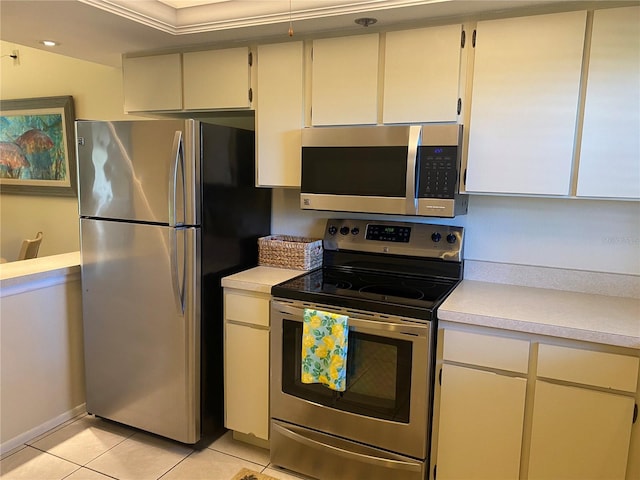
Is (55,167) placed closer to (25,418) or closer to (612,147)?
(25,418)

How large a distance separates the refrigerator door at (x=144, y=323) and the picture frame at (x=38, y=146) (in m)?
1.92

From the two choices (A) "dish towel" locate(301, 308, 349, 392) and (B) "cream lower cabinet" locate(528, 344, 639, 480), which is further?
(A) "dish towel" locate(301, 308, 349, 392)

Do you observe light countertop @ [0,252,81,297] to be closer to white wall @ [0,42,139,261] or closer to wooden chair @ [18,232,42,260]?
wooden chair @ [18,232,42,260]

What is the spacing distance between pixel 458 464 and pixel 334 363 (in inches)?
25.6

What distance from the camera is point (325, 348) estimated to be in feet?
6.59

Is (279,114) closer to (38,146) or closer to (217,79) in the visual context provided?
(217,79)

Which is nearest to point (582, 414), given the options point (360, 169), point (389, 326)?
point (389, 326)

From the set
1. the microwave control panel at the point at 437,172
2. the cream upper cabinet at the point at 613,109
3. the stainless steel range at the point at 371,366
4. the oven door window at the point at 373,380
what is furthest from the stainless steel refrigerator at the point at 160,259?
the cream upper cabinet at the point at 613,109

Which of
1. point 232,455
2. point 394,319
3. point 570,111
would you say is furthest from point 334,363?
point 570,111

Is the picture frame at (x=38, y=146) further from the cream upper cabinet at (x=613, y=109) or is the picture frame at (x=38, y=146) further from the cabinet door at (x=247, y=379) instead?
the cream upper cabinet at (x=613, y=109)

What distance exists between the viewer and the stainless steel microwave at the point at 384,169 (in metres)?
2.04

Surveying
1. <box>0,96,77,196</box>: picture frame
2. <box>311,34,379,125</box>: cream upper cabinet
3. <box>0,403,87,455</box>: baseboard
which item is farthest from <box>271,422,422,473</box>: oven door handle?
<box>0,96,77,196</box>: picture frame

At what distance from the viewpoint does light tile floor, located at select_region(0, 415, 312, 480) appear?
221 cm

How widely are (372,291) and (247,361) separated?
2.38ft
